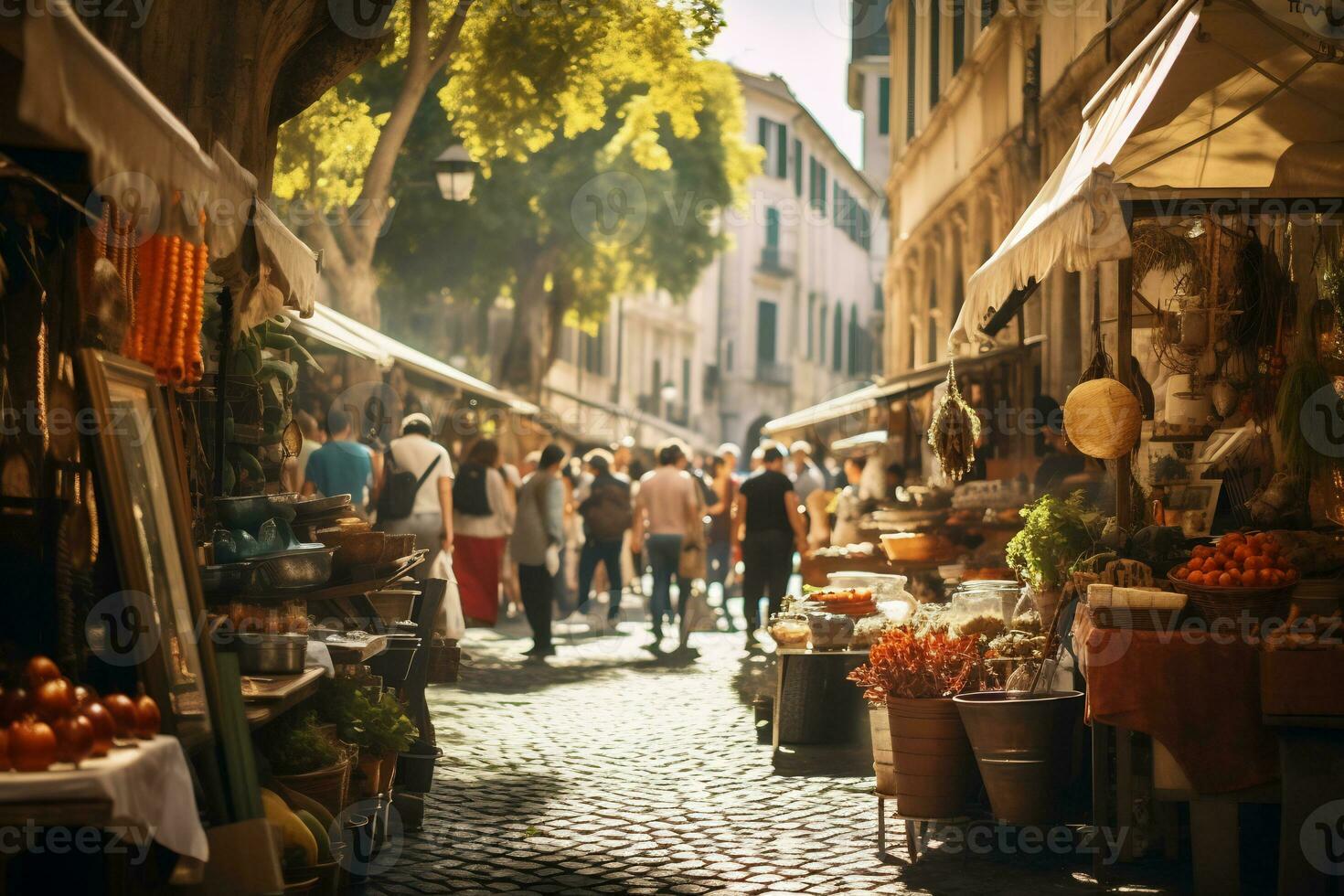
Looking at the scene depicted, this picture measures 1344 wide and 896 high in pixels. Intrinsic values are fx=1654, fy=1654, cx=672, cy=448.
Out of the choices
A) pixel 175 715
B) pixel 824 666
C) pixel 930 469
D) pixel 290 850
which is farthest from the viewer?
pixel 930 469

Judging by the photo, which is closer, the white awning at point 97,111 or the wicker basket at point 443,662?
the white awning at point 97,111

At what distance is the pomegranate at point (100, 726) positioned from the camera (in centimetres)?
437

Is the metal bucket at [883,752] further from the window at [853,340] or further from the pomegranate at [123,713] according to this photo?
the window at [853,340]

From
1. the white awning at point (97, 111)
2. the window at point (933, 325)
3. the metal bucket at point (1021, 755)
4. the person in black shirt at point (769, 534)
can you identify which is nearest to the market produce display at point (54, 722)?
the white awning at point (97, 111)

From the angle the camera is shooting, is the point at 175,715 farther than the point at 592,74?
No

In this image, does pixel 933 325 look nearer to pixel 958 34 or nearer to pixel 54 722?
pixel 958 34

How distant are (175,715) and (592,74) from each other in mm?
14264

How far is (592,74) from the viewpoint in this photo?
60.5 ft

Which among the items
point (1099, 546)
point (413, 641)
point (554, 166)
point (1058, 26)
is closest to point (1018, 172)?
point (1058, 26)

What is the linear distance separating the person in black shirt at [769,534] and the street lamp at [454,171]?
18.5 feet

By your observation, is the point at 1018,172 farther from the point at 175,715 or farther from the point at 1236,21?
the point at 175,715

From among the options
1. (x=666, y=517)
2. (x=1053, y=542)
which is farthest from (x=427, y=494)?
(x=1053, y=542)

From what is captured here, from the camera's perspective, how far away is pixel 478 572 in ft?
52.5

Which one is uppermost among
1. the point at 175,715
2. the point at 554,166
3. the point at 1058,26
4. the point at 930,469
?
the point at 554,166
